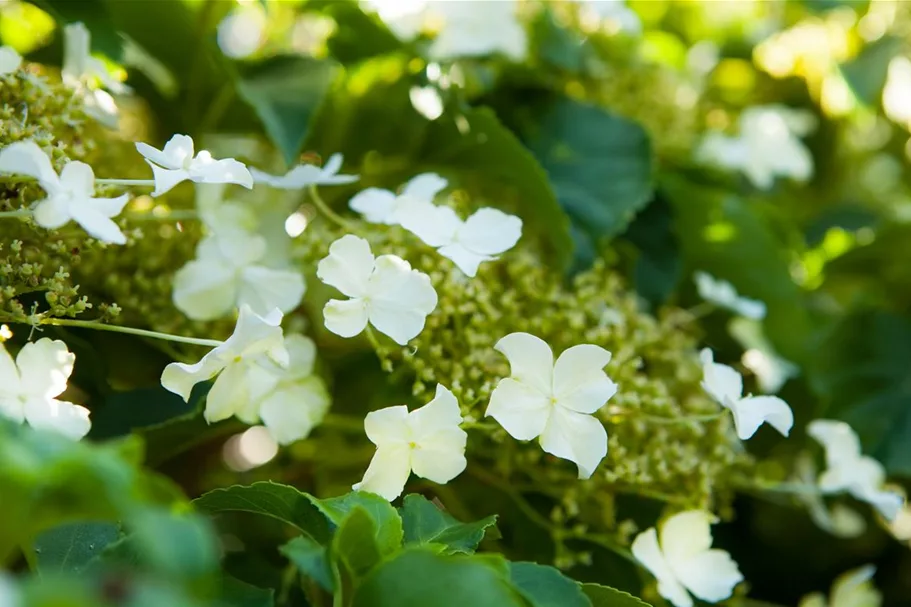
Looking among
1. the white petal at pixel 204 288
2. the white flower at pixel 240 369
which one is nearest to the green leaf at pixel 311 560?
the white flower at pixel 240 369

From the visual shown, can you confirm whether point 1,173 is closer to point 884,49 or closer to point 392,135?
point 392,135

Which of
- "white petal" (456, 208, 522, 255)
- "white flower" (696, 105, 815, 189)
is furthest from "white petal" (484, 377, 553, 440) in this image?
"white flower" (696, 105, 815, 189)

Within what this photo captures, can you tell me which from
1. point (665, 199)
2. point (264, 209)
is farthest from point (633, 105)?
point (264, 209)

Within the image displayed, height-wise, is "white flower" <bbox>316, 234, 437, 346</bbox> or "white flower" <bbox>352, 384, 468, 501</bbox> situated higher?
"white flower" <bbox>316, 234, 437, 346</bbox>

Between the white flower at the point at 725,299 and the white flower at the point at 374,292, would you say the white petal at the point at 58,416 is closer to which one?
the white flower at the point at 374,292

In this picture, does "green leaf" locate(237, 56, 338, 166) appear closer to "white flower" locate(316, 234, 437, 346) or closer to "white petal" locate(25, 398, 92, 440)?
"white flower" locate(316, 234, 437, 346)

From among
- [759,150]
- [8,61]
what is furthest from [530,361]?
[759,150]
